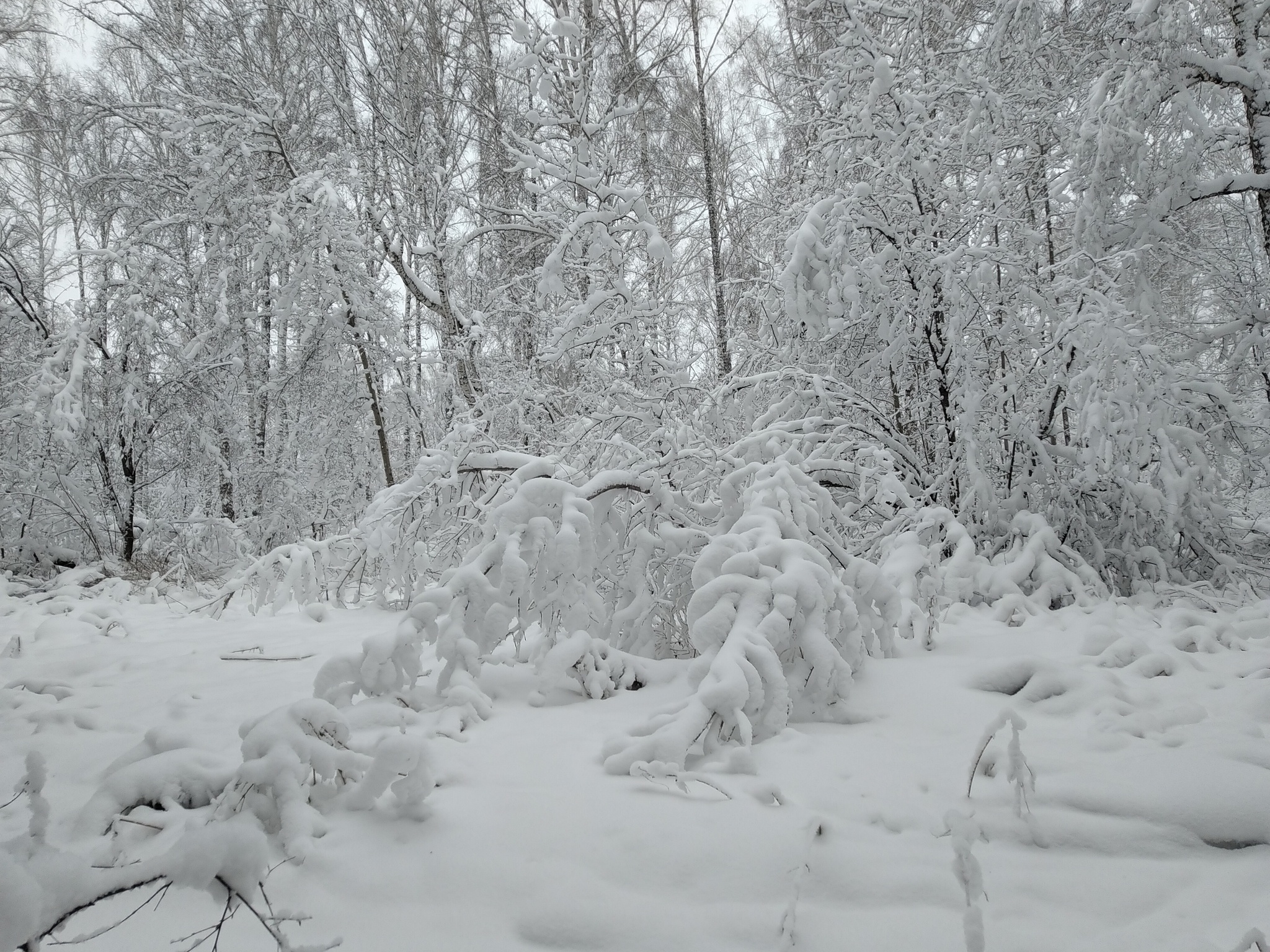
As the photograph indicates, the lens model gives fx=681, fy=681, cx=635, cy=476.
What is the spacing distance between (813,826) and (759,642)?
0.59 m

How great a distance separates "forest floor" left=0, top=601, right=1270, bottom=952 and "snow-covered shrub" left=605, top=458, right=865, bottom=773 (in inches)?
3.4

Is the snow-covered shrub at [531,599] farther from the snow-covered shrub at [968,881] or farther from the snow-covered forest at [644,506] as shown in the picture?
the snow-covered shrub at [968,881]

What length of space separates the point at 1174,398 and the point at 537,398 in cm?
350

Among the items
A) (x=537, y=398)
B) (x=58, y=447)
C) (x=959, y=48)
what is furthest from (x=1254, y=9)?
(x=58, y=447)

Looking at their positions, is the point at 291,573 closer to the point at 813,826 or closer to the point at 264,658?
the point at 264,658

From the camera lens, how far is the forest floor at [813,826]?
110 centimetres

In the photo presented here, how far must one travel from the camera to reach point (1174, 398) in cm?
315

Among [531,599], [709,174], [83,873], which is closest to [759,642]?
[531,599]

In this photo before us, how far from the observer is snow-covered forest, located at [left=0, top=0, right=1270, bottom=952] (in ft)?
4.05

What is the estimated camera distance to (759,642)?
1828mm

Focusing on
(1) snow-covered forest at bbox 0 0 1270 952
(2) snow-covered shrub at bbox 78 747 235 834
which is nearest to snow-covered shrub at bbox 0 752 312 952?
(1) snow-covered forest at bbox 0 0 1270 952

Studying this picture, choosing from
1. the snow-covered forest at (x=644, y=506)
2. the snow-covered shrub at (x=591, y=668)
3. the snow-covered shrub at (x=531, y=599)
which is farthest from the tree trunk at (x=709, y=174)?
the snow-covered shrub at (x=591, y=668)

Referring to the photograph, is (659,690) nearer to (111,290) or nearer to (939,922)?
(939,922)

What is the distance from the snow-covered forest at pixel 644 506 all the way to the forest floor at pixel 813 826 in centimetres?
1
